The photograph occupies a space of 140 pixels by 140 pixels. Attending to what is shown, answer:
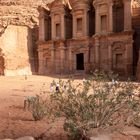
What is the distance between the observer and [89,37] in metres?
32.3

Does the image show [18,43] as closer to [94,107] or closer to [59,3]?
[59,3]

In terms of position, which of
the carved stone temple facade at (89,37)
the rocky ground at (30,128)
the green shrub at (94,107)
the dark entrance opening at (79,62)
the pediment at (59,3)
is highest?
the pediment at (59,3)

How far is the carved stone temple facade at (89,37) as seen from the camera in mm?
29906

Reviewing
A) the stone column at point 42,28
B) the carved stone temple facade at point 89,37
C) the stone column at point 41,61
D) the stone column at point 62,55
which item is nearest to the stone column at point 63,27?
the carved stone temple facade at point 89,37

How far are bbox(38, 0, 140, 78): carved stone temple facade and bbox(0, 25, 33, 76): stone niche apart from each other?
7.49 ft

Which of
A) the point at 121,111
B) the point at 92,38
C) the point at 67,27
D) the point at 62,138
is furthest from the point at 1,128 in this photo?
the point at 67,27

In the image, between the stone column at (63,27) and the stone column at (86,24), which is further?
the stone column at (63,27)

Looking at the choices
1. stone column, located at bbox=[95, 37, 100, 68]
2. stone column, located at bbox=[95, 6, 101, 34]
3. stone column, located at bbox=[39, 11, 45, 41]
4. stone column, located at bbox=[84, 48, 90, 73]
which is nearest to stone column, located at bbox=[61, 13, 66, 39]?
stone column, located at bbox=[39, 11, 45, 41]

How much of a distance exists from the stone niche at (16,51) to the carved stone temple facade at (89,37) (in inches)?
89.9

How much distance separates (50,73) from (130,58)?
893cm

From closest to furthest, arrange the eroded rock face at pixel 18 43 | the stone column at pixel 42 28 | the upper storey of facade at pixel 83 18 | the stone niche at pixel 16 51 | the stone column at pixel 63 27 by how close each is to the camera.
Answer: the upper storey of facade at pixel 83 18, the stone column at pixel 63 27, the stone column at pixel 42 28, the stone niche at pixel 16 51, the eroded rock face at pixel 18 43

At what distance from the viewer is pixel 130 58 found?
29.2m

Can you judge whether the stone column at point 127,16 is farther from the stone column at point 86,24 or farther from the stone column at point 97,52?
the stone column at point 86,24

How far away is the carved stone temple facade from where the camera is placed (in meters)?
29.9
